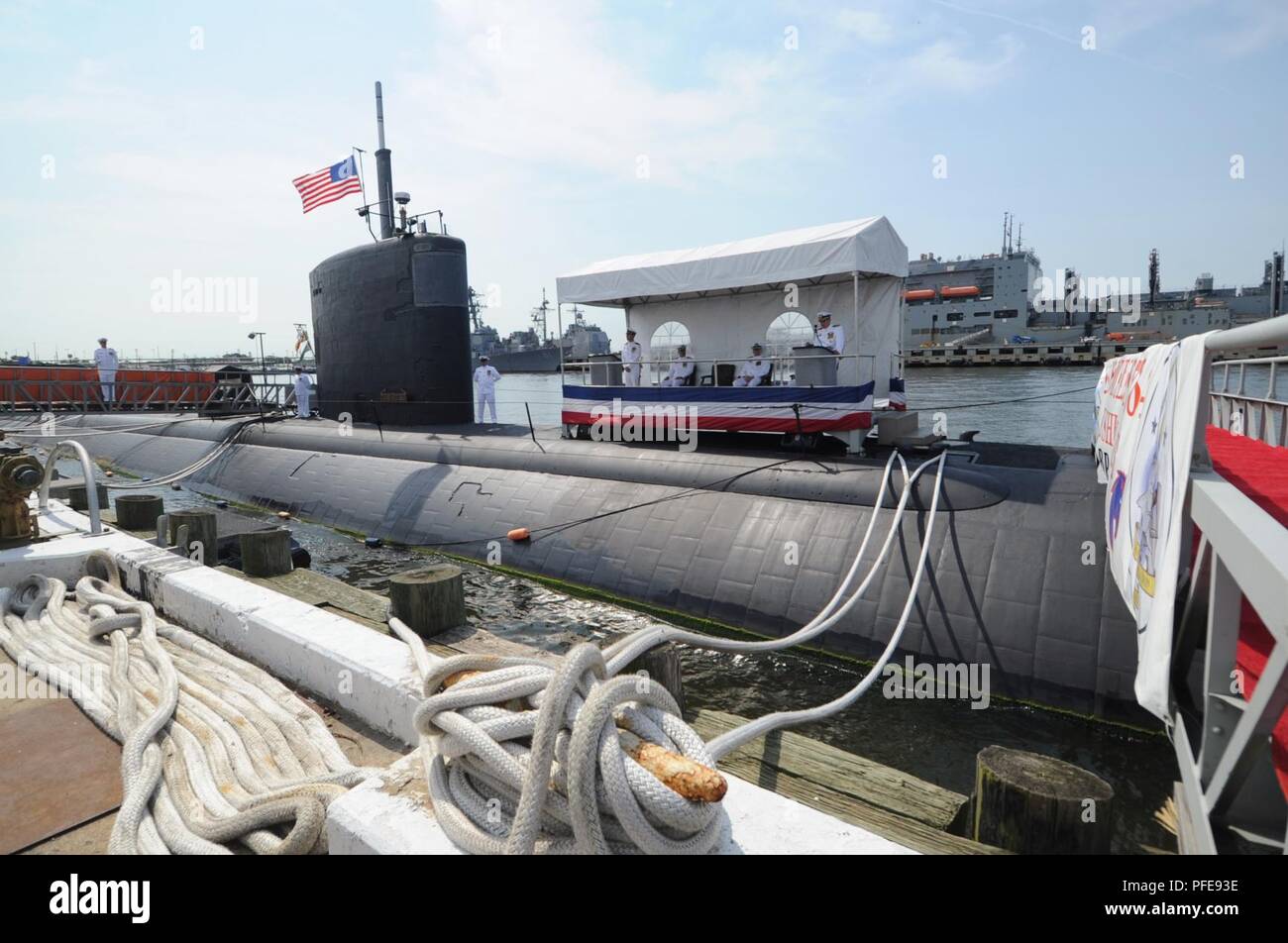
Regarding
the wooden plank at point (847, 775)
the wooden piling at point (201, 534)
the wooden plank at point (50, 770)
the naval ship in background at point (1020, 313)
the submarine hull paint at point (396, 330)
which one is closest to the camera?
the wooden plank at point (50, 770)

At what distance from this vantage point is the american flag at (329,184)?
15789 mm

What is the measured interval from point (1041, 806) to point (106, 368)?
31.7m

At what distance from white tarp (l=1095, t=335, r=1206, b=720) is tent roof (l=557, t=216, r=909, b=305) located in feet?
20.6

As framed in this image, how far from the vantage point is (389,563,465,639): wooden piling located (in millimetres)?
4480

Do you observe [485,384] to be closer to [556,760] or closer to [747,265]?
[747,265]

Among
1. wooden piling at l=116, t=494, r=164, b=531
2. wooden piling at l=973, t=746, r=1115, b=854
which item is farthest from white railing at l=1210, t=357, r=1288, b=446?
wooden piling at l=116, t=494, r=164, b=531

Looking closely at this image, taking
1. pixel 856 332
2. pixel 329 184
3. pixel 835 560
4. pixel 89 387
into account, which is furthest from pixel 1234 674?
pixel 89 387

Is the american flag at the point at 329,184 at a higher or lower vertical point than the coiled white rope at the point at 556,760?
higher

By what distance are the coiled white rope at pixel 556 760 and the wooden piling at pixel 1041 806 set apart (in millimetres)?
1282

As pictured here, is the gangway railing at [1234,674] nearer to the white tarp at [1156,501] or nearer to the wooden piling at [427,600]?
the white tarp at [1156,501]

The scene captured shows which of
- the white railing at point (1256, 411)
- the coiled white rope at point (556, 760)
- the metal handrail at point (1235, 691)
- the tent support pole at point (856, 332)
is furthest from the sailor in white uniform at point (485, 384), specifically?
the metal handrail at point (1235, 691)

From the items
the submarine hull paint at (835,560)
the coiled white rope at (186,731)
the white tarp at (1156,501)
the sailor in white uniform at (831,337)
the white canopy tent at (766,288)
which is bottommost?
the submarine hull paint at (835,560)

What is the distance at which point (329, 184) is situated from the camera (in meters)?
16.1

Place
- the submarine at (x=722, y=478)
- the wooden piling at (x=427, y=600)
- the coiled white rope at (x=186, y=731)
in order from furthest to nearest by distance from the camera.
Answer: the submarine at (x=722, y=478) < the wooden piling at (x=427, y=600) < the coiled white rope at (x=186, y=731)
